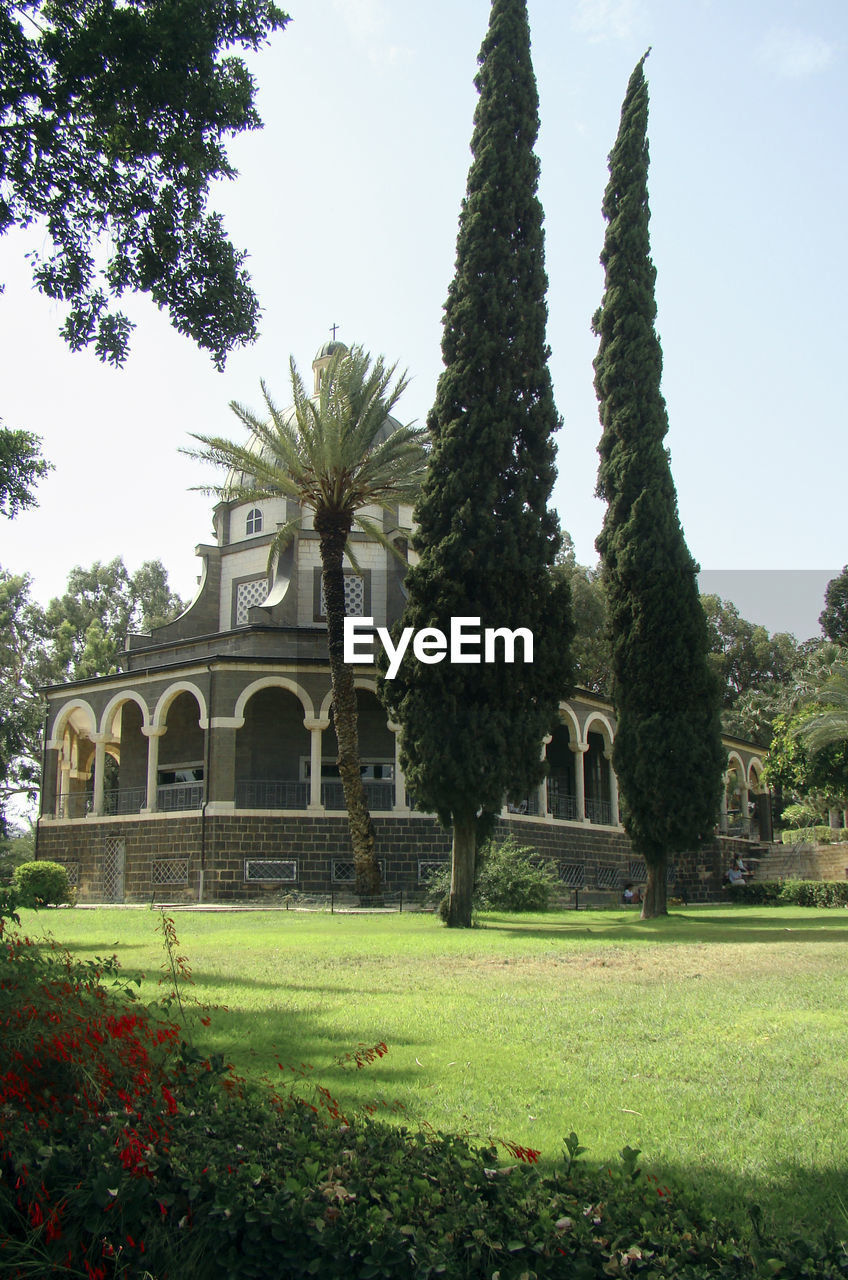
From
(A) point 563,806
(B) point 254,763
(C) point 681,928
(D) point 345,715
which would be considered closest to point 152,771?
(B) point 254,763

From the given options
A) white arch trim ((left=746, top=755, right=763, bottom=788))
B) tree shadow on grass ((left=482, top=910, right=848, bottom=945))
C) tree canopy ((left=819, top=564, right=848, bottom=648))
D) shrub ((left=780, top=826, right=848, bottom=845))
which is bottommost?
tree shadow on grass ((left=482, top=910, right=848, bottom=945))

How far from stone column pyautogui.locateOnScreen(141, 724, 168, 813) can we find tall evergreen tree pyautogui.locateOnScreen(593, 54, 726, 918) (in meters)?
12.3

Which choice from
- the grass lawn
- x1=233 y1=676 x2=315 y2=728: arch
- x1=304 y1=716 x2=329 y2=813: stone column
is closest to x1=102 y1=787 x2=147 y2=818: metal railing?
x1=233 y1=676 x2=315 y2=728: arch

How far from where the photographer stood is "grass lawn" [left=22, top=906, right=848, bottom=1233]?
476 cm

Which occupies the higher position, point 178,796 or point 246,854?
point 178,796

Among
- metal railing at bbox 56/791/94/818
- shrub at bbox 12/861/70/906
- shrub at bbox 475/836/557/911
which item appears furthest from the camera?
metal railing at bbox 56/791/94/818

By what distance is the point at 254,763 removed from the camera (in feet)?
95.0

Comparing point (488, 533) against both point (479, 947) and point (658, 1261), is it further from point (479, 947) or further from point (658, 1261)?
point (658, 1261)

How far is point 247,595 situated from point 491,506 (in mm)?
15009

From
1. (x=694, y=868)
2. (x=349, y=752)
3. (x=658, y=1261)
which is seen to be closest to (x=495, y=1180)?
(x=658, y=1261)

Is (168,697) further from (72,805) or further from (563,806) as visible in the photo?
(563,806)

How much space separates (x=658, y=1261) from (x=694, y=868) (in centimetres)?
3244

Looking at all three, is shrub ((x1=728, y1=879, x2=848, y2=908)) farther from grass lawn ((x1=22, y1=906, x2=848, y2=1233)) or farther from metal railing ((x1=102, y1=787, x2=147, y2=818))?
metal railing ((x1=102, y1=787, x2=147, y2=818))

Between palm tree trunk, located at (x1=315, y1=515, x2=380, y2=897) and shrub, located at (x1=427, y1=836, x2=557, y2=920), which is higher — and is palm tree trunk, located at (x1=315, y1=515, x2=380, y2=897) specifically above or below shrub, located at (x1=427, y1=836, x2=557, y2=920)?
above
